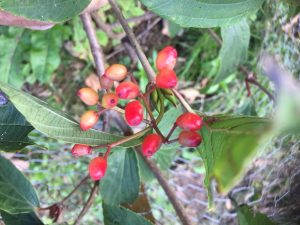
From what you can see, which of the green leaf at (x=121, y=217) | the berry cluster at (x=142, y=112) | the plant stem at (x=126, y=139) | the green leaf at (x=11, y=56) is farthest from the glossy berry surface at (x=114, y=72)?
the green leaf at (x=11, y=56)

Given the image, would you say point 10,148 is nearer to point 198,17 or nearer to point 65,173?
point 198,17

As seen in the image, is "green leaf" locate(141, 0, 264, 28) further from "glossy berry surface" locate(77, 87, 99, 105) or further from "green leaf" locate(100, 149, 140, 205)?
"green leaf" locate(100, 149, 140, 205)

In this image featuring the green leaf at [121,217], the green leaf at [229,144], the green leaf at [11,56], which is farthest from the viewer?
the green leaf at [11,56]

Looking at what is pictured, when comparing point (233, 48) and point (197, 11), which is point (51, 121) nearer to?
point (197, 11)

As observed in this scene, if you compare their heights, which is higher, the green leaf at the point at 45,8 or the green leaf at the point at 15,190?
the green leaf at the point at 45,8

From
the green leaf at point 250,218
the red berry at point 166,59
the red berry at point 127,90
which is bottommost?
the green leaf at point 250,218

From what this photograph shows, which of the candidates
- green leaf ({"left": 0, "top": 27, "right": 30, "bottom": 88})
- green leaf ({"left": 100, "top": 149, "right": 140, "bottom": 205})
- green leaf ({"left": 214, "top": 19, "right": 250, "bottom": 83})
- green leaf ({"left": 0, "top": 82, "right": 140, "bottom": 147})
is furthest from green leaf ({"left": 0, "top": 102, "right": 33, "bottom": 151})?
green leaf ({"left": 0, "top": 27, "right": 30, "bottom": 88})

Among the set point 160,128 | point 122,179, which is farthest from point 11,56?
point 160,128

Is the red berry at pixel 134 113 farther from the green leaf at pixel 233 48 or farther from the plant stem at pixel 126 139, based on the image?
the green leaf at pixel 233 48
